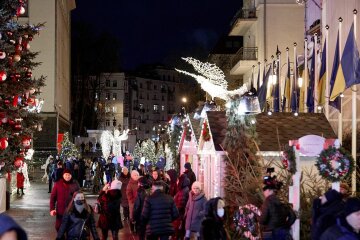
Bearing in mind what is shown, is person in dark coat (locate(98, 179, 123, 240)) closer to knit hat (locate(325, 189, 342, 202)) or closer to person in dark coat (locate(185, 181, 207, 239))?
person in dark coat (locate(185, 181, 207, 239))

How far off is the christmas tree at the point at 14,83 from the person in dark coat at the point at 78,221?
8.03m

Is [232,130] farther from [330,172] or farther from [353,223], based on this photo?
[353,223]

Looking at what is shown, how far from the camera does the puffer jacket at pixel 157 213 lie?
40.5 feet

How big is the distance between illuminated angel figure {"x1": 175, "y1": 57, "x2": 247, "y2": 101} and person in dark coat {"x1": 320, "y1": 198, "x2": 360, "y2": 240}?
11.3 m

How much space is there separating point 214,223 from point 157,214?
2292 mm

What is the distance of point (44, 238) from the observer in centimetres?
1762

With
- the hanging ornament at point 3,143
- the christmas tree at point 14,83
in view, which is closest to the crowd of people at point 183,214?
the hanging ornament at point 3,143

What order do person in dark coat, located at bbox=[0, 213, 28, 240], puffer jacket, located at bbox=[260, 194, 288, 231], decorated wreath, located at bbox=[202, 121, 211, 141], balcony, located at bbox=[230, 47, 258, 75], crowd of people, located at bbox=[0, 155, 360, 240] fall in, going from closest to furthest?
person in dark coat, located at bbox=[0, 213, 28, 240] → crowd of people, located at bbox=[0, 155, 360, 240] → puffer jacket, located at bbox=[260, 194, 288, 231] → decorated wreath, located at bbox=[202, 121, 211, 141] → balcony, located at bbox=[230, 47, 258, 75]

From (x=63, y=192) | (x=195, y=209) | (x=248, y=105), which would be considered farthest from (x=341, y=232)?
(x=248, y=105)

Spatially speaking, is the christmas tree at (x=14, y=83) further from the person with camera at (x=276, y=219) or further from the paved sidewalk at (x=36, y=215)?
the person with camera at (x=276, y=219)

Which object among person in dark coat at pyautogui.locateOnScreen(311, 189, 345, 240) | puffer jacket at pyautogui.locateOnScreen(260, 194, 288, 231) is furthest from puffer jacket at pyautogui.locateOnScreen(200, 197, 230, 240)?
person in dark coat at pyautogui.locateOnScreen(311, 189, 345, 240)

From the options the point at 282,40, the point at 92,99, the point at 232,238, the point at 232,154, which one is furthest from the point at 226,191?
the point at 92,99

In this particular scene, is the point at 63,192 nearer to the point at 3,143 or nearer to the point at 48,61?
the point at 3,143

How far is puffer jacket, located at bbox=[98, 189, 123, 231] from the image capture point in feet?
48.8
